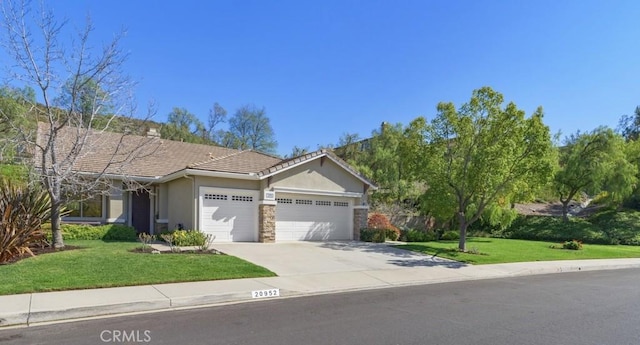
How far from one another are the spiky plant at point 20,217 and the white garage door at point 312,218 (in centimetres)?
897

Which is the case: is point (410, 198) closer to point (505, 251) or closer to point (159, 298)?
point (505, 251)

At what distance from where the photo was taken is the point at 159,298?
8.11 meters

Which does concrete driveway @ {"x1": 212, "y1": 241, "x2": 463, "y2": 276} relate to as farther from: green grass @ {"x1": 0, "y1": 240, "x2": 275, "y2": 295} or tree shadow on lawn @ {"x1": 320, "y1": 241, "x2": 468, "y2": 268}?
green grass @ {"x1": 0, "y1": 240, "x2": 275, "y2": 295}

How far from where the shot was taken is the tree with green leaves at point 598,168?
95.5ft

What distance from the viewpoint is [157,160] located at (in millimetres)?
21547

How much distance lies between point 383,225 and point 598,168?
54.6 feet

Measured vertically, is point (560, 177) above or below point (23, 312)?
above

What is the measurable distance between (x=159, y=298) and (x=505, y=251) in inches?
655

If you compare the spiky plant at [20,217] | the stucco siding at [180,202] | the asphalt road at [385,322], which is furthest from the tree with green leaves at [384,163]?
the spiky plant at [20,217]

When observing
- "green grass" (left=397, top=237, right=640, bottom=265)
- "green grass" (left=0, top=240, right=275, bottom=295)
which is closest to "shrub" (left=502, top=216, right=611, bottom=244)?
"green grass" (left=397, top=237, right=640, bottom=265)

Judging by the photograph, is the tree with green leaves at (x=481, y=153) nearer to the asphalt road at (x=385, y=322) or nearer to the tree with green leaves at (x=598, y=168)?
the asphalt road at (x=385, y=322)

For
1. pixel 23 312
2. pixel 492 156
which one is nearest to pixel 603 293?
pixel 492 156

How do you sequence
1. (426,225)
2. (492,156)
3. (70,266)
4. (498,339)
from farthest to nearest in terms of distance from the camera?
1. (426,225)
2. (492,156)
3. (70,266)
4. (498,339)

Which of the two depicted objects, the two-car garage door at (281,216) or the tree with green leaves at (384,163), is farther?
the tree with green leaves at (384,163)
